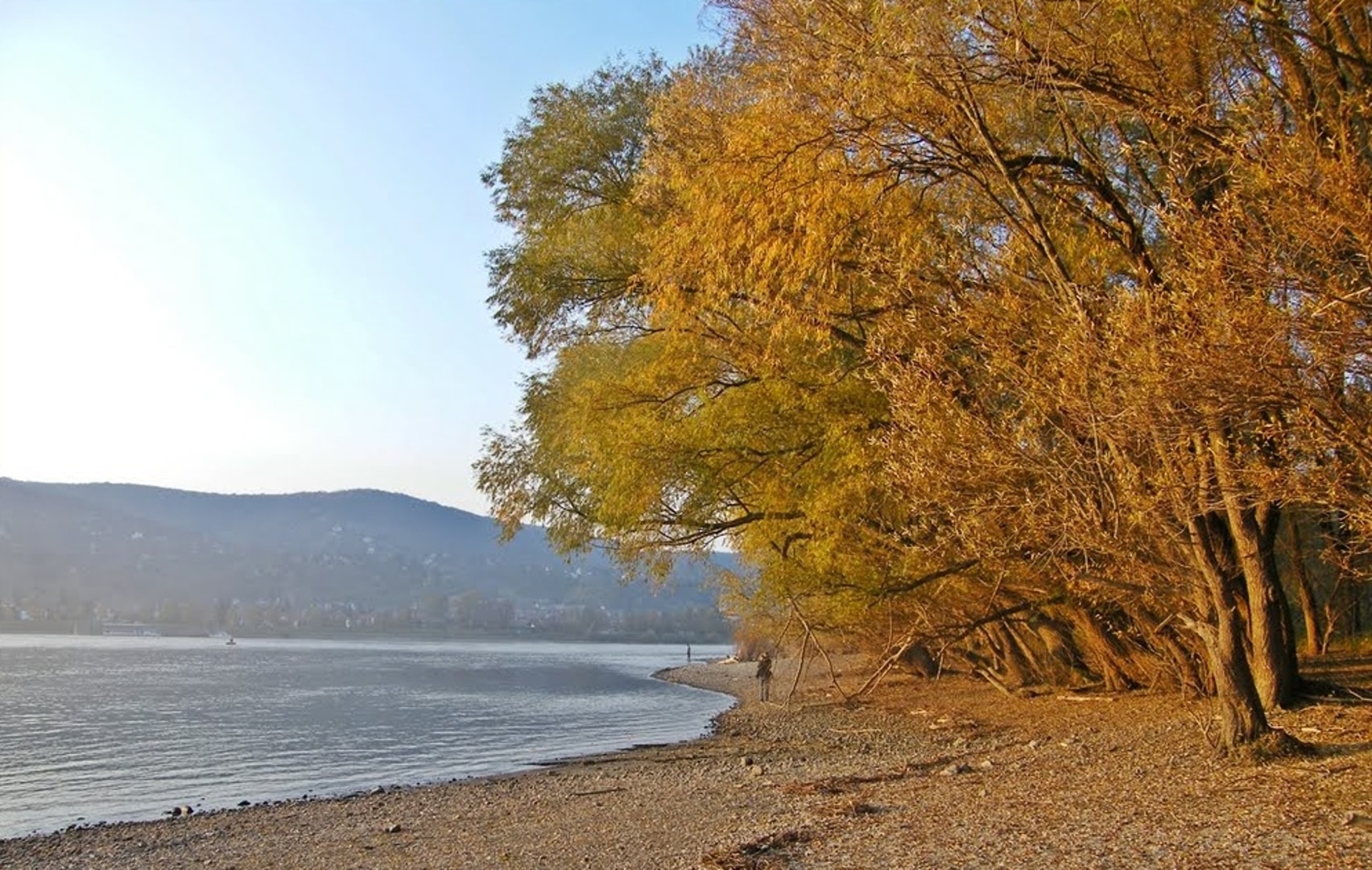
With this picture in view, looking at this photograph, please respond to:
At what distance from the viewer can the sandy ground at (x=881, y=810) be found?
320 inches

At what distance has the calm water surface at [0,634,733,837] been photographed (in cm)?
2303

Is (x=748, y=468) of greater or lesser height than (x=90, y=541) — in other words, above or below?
below

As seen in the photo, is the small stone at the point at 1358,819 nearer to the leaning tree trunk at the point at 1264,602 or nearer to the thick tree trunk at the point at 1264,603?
the leaning tree trunk at the point at 1264,602

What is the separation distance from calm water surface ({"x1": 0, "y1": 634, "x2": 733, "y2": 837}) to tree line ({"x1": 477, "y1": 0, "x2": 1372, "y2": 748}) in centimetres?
1357

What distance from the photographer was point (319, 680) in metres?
64.4

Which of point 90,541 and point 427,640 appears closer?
point 427,640

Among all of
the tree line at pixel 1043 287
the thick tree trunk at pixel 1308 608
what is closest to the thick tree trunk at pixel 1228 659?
the tree line at pixel 1043 287

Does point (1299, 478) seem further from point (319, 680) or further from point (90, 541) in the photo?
point (90, 541)

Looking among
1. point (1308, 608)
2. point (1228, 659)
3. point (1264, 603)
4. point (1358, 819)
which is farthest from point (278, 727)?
point (1358, 819)

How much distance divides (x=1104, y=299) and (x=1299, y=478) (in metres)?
2.15

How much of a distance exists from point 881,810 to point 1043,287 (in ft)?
18.2

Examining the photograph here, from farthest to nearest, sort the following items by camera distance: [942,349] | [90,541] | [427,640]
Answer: [90,541], [427,640], [942,349]

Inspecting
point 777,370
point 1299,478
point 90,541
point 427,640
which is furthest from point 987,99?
point 90,541

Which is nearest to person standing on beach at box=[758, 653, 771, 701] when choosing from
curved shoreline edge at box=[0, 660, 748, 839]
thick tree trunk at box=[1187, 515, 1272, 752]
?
curved shoreline edge at box=[0, 660, 748, 839]
